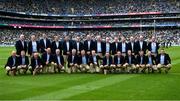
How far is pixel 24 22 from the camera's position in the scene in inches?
3740

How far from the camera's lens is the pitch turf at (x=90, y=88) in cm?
1399

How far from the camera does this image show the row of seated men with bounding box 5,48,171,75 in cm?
2153

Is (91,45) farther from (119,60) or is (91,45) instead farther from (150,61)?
(150,61)

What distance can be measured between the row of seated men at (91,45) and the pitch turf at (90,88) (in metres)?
2.58

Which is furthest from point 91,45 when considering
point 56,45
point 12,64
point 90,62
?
point 12,64

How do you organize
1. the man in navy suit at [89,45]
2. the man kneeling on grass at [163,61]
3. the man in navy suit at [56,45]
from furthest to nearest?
the man in navy suit at [56,45] < the man in navy suit at [89,45] < the man kneeling on grass at [163,61]

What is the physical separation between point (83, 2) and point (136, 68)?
273 ft

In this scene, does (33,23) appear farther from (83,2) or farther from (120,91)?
(120,91)

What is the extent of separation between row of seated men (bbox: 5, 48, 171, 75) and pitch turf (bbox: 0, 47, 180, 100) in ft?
4.74

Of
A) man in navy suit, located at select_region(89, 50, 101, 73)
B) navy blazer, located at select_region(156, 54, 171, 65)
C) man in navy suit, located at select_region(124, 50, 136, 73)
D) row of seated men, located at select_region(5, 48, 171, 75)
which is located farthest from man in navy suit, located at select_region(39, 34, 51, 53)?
navy blazer, located at select_region(156, 54, 171, 65)

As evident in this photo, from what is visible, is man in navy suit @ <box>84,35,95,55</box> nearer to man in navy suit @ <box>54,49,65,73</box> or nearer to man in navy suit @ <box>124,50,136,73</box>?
man in navy suit @ <box>54,49,65,73</box>

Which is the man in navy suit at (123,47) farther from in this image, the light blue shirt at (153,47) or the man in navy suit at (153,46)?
the light blue shirt at (153,47)

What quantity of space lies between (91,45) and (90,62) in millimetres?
1066

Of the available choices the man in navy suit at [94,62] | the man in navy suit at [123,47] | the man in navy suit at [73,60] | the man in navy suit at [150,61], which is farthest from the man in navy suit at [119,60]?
the man in navy suit at [73,60]
